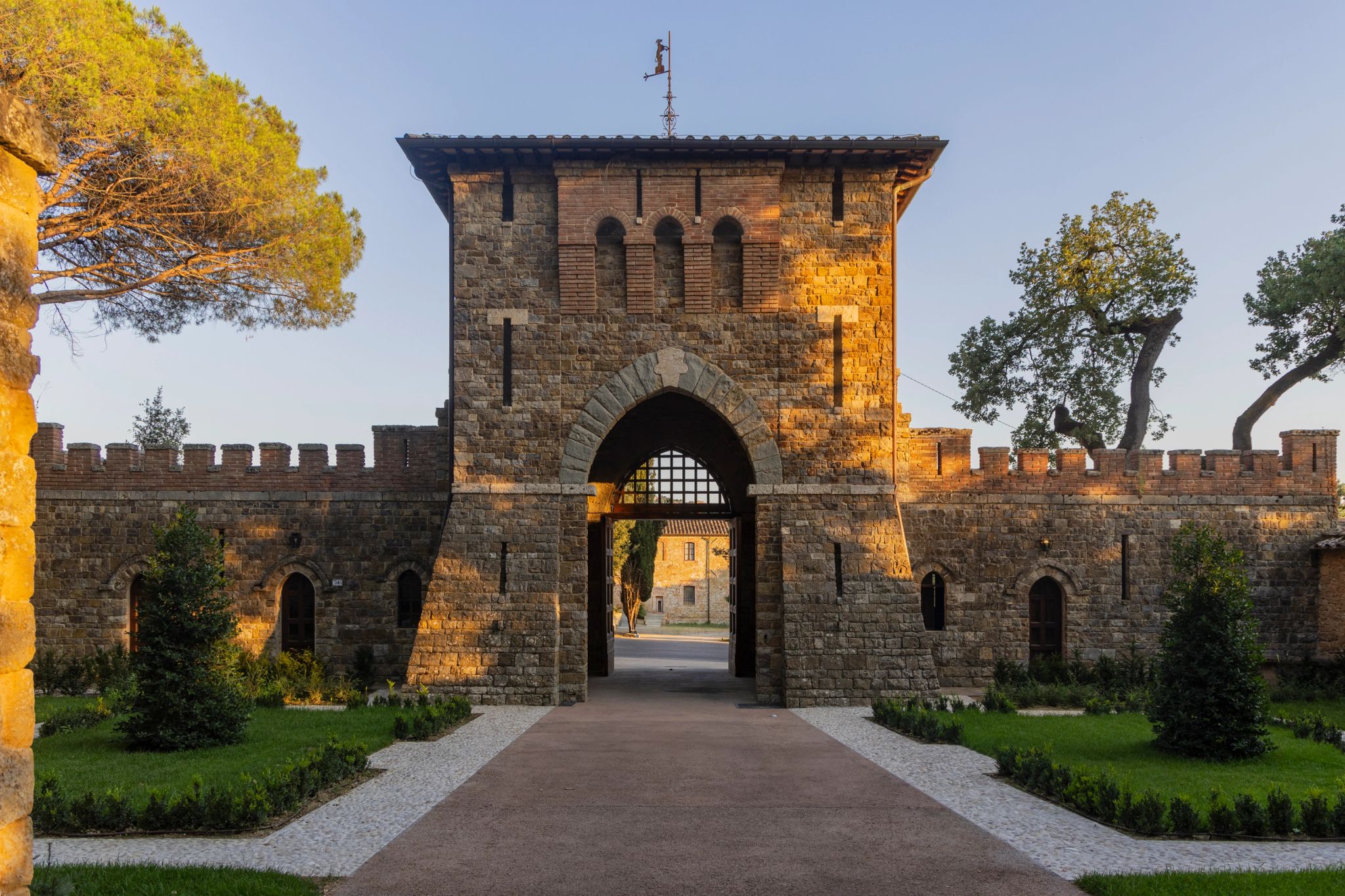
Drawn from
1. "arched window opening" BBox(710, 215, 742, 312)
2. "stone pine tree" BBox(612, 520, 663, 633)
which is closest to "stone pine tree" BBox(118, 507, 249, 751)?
"arched window opening" BBox(710, 215, 742, 312)

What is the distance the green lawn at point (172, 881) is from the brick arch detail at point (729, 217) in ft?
38.2

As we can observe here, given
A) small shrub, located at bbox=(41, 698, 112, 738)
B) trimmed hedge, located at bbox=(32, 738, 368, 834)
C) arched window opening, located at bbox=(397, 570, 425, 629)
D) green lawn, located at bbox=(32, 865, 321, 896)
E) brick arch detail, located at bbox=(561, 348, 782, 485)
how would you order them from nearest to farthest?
green lawn, located at bbox=(32, 865, 321, 896) < trimmed hedge, located at bbox=(32, 738, 368, 834) < small shrub, located at bbox=(41, 698, 112, 738) < brick arch detail, located at bbox=(561, 348, 782, 485) < arched window opening, located at bbox=(397, 570, 425, 629)

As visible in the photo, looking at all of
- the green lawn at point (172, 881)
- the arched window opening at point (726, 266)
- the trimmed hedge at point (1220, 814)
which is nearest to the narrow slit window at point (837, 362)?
the arched window opening at point (726, 266)

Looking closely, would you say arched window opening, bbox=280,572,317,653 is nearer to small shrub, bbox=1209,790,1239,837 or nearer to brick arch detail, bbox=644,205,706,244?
brick arch detail, bbox=644,205,706,244

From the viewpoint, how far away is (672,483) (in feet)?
63.5

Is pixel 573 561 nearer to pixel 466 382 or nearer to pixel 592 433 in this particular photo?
pixel 592 433

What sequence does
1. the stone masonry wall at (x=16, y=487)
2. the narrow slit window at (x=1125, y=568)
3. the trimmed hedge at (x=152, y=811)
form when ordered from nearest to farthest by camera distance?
the stone masonry wall at (x=16, y=487) < the trimmed hedge at (x=152, y=811) < the narrow slit window at (x=1125, y=568)

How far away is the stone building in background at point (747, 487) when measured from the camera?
49.5 ft

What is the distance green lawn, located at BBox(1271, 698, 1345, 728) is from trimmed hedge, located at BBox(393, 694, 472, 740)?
36.7 feet

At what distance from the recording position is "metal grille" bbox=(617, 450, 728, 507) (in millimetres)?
19219

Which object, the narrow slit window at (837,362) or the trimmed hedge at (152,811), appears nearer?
the trimmed hedge at (152,811)

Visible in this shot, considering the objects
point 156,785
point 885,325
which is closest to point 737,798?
point 156,785

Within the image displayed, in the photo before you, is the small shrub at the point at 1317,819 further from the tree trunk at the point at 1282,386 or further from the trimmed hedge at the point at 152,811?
the tree trunk at the point at 1282,386

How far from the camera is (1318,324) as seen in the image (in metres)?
A: 20.5
